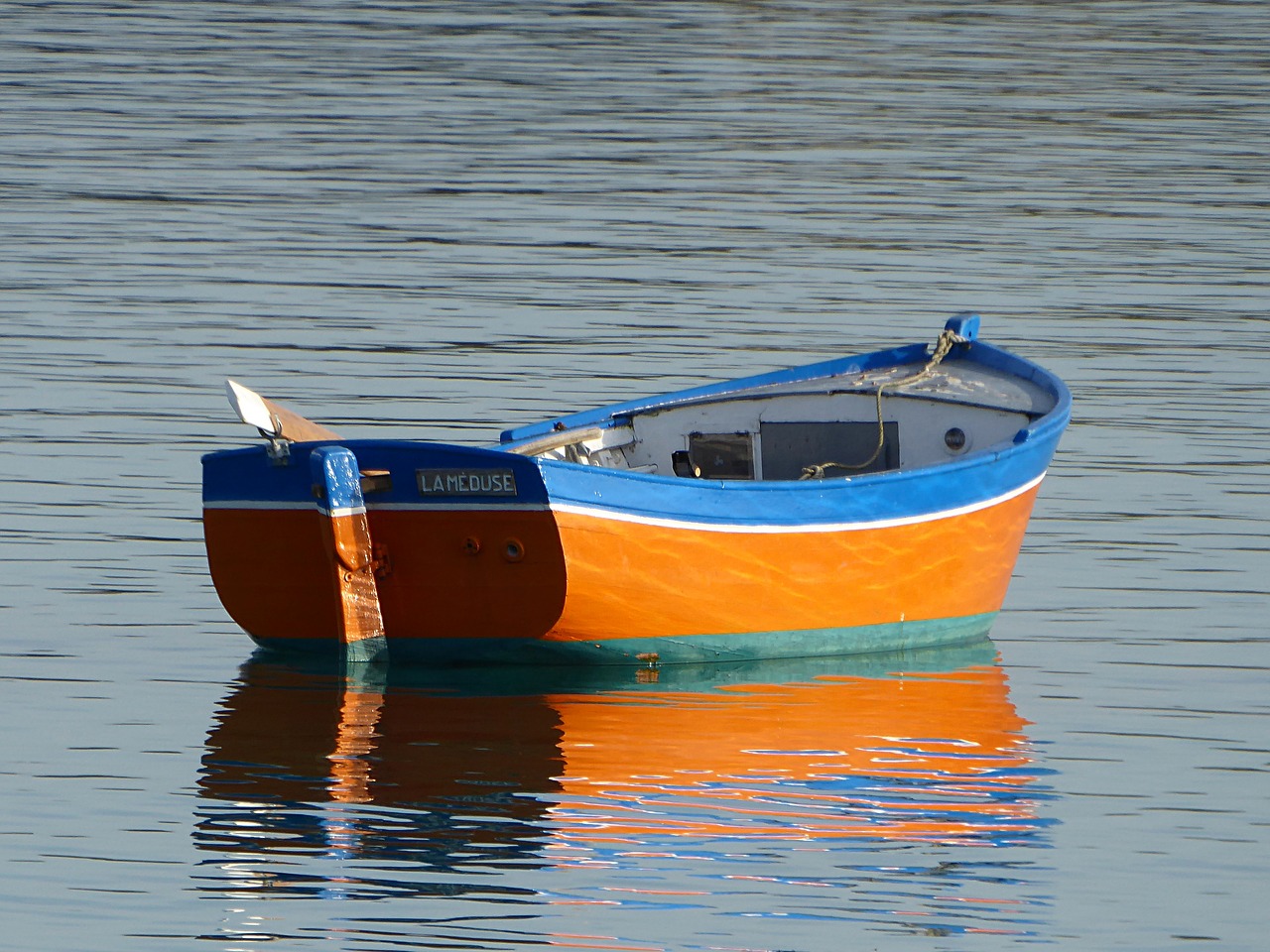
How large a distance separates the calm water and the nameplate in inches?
43.1

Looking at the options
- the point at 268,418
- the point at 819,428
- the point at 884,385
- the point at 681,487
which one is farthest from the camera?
the point at 884,385

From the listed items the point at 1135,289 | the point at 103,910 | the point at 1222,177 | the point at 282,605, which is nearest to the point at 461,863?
the point at 103,910

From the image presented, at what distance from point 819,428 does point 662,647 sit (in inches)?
109

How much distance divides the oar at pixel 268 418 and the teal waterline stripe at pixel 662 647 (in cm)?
113

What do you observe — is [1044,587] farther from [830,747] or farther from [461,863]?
[461,863]

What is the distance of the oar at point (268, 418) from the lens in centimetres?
1275

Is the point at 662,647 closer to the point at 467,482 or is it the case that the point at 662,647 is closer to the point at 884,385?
the point at 467,482

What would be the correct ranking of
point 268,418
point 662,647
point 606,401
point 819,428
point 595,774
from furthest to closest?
point 606,401 < point 819,428 < point 662,647 < point 268,418 < point 595,774

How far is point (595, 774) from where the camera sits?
460 inches

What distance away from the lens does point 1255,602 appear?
1536 centimetres

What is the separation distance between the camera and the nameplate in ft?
41.7

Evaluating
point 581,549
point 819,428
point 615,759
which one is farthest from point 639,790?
point 819,428

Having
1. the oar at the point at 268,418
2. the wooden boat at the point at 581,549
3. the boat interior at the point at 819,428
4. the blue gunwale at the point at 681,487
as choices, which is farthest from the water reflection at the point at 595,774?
the boat interior at the point at 819,428

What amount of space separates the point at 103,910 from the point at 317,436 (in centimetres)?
443
